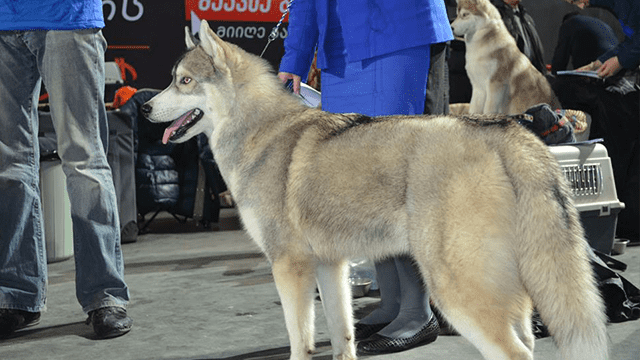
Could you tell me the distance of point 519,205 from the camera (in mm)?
1796

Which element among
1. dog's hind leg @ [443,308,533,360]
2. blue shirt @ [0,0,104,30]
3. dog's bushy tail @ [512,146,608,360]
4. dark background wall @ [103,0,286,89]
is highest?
blue shirt @ [0,0,104,30]

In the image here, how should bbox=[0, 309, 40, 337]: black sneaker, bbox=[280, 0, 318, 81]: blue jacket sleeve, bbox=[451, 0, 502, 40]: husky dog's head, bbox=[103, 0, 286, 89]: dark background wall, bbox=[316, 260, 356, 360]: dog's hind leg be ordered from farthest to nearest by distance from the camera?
bbox=[103, 0, 286, 89]: dark background wall < bbox=[451, 0, 502, 40]: husky dog's head < bbox=[0, 309, 40, 337]: black sneaker < bbox=[280, 0, 318, 81]: blue jacket sleeve < bbox=[316, 260, 356, 360]: dog's hind leg

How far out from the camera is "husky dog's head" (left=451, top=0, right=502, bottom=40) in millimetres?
5871

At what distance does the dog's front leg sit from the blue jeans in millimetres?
1016

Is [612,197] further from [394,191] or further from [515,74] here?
[394,191]

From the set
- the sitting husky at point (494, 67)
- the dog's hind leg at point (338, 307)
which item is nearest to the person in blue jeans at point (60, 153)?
the dog's hind leg at point (338, 307)

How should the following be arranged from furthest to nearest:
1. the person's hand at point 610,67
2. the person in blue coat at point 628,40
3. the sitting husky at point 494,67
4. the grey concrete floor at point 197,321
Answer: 1. the sitting husky at point 494,67
2. the person's hand at point 610,67
3. the person in blue coat at point 628,40
4. the grey concrete floor at point 197,321

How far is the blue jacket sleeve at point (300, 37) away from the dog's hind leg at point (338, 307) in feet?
2.74

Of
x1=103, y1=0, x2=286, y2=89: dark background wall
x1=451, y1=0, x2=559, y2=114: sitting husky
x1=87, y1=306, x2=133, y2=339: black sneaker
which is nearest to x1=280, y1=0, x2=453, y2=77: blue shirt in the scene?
x1=87, y1=306, x2=133, y2=339: black sneaker

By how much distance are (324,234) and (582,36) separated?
13.5ft

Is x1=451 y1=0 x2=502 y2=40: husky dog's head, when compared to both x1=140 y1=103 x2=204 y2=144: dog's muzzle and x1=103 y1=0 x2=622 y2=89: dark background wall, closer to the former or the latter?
x1=103 y1=0 x2=622 y2=89: dark background wall

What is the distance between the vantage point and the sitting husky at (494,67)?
5.61 metres

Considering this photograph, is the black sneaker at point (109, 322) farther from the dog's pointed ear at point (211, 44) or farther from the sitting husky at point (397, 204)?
the dog's pointed ear at point (211, 44)

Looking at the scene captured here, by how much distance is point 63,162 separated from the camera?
9.23 feet
